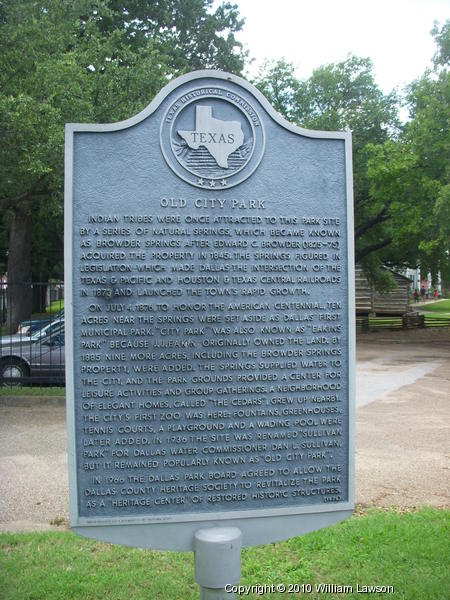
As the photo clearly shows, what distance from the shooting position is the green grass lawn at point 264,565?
4.42 m

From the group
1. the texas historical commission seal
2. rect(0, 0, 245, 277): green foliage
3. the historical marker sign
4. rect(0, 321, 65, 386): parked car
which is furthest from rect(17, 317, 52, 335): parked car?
the texas historical commission seal

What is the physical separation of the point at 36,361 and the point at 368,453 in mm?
7392

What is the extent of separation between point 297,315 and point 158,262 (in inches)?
34.8

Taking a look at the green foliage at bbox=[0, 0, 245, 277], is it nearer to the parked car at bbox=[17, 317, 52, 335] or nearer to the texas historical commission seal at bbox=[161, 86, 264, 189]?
the parked car at bbox=[17, 317, 52, 335]

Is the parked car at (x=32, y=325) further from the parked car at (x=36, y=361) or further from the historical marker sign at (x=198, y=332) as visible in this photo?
the historical marker sign at (x=198, y=332)

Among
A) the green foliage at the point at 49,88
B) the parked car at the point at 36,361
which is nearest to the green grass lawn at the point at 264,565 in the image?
the parked car at the point at 36,361

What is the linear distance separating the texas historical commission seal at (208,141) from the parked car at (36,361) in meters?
9.46

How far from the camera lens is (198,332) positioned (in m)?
3.63

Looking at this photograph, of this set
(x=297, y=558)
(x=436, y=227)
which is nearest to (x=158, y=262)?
(x=297, y=558)

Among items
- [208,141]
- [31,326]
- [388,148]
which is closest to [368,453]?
[208,141]

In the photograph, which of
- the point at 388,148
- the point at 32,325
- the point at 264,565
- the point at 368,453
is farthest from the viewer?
the point at 388,148

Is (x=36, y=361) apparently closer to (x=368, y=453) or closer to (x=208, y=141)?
(x=368, y=453)

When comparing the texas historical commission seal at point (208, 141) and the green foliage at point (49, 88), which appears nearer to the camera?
the texas historical commission seal at point (208, 141)

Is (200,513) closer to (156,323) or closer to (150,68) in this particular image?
(156,323)
